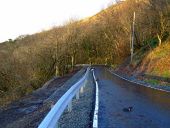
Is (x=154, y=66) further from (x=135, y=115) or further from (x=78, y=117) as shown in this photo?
(x=78, y=117)

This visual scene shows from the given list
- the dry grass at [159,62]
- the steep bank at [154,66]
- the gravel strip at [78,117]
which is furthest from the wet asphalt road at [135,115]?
the dry grass at [159,62]

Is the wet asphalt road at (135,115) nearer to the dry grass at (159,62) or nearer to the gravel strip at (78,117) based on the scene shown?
the gravel strip at (78,117)

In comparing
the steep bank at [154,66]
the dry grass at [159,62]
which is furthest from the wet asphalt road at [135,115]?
the dry grass at [159,62]

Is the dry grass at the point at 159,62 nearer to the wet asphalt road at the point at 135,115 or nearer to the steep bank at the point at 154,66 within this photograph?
the steep bank at the point at 154,66

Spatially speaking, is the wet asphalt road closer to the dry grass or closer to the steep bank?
the steep bank

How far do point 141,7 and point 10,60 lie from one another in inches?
981

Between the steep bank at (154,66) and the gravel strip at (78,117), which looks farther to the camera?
the steep bank at (154,66)

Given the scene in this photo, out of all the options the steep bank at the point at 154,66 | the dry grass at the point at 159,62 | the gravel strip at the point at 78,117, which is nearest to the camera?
the gravel strip at the point at 78,117

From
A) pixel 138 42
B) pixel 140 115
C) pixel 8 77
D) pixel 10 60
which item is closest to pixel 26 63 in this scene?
pixel 10 60

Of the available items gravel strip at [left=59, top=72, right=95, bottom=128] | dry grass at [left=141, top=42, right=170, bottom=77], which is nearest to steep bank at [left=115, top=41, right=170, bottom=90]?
dry grass at [left=141, top=42, right=170, bottom=77]

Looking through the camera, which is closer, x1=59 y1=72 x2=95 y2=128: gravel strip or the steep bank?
x1=59 y1=72 x2=95 y2=128: gravel strip

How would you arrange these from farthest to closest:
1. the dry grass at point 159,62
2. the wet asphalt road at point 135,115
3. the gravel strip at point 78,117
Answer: the dry grass at point 159,62 → the wet asphalt road at point 135,115 → the gravel strip at point 78,117

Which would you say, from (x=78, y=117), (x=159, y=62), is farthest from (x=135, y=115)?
(x=159, y=62)

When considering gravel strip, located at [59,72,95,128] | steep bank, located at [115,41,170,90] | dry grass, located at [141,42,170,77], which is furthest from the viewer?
dry grass, located at [141,42,170,77]
